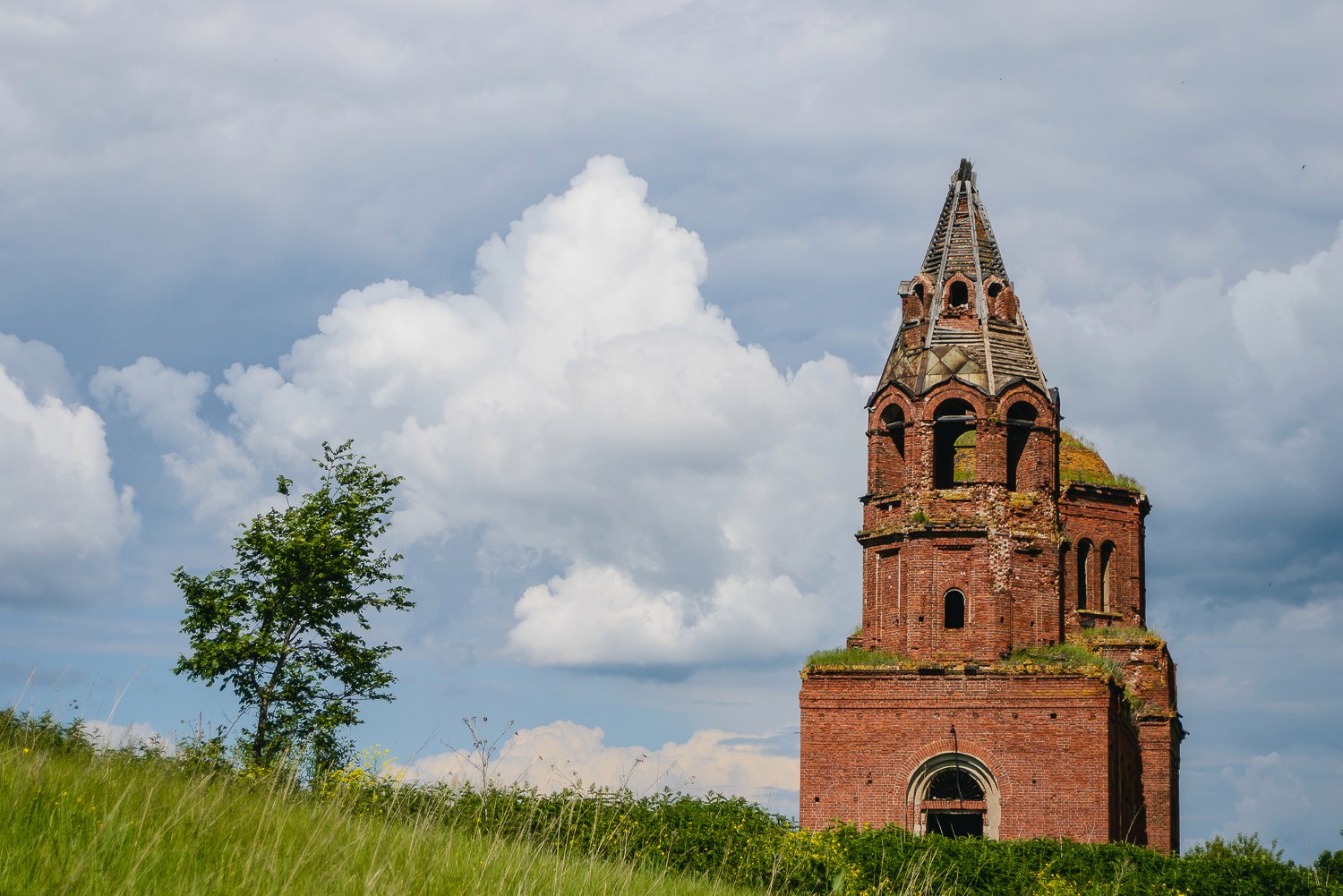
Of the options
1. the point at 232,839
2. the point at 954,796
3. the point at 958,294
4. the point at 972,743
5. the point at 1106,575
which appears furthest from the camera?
the point at 1106,575

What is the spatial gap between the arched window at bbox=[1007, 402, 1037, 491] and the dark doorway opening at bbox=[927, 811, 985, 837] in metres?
8.07

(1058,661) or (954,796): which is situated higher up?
(1058,661)

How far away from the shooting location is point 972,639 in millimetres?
30484

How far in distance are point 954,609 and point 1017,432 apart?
16.3 ft

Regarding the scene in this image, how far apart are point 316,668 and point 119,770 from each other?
1759cm

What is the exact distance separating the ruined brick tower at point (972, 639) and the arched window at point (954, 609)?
0.05 meters

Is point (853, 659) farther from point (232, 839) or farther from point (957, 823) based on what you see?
point (232, 839)

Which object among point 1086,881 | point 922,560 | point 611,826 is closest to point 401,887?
point 611,826

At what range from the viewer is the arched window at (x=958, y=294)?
33.9m

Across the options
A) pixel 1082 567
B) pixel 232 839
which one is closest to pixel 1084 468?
pixel 1082 567

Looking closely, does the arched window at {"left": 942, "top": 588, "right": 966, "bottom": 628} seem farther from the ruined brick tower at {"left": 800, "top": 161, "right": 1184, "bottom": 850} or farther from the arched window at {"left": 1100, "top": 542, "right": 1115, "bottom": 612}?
the arched window at {"left": 1100, "top": 542, "right": 1115, "bottom": 612}

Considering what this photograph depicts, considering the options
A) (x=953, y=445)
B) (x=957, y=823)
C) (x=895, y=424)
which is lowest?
(x=957, y=823)

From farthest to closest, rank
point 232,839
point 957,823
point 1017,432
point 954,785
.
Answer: point 1017,432 < point 957,823 < point 954,785 < point 232,839

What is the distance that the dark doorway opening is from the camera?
2875 centimetres
